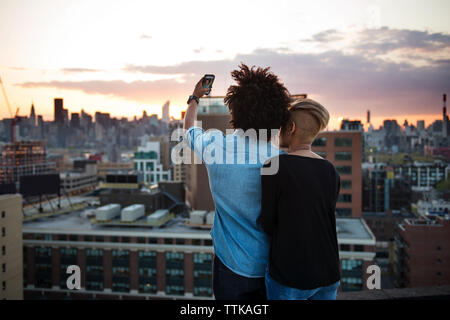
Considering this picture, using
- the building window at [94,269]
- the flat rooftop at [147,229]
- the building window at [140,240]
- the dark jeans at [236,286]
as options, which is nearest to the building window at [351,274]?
the flat rooftop at [147,229]

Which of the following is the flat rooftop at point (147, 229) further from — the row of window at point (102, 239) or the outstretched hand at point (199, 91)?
the outstretched hand at point (199, 91)

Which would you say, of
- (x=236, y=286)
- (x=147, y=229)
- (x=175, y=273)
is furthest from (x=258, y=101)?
(x=147, y=229)

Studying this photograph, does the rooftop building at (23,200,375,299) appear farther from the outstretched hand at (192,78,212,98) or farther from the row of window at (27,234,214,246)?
the outstretched hand at (192,78,212,98)

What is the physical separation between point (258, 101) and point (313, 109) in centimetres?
31

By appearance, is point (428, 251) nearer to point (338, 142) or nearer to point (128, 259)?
point (338, 142)

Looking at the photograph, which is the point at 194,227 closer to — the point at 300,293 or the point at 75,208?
the point at 75,208

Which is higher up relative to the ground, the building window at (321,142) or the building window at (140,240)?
the building window at (321,142)

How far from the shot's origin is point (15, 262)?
17625 mm

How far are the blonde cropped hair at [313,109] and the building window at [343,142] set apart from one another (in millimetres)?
26185

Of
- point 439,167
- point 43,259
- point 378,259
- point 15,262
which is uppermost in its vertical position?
point 439,167

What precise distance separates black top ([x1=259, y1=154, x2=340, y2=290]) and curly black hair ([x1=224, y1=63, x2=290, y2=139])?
0.21 m

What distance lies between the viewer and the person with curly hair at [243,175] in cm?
174
